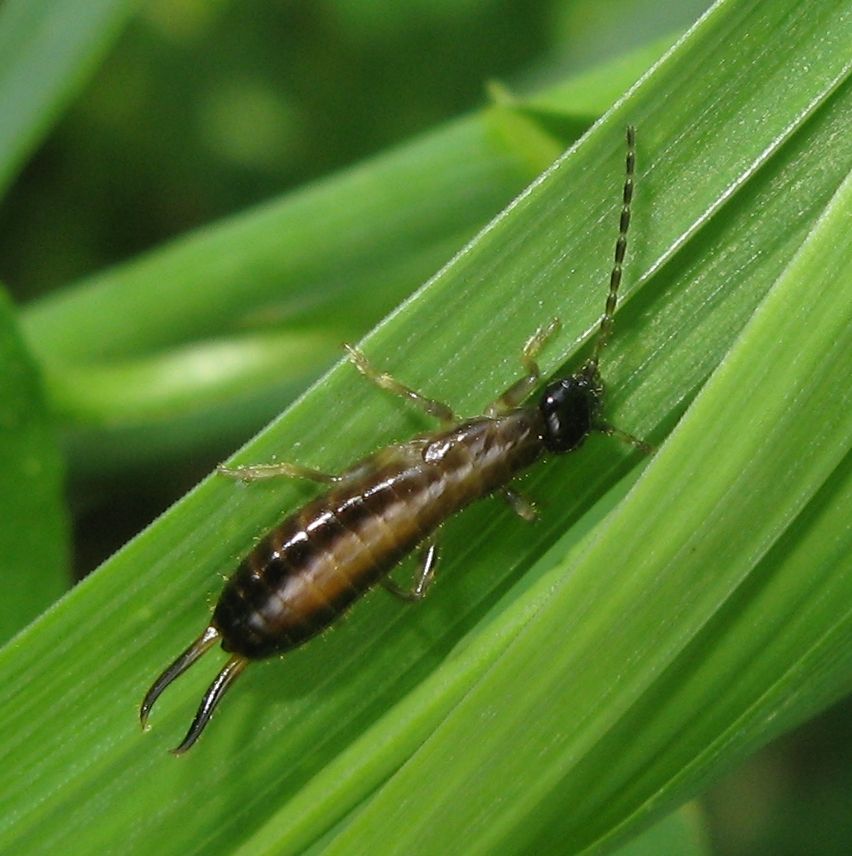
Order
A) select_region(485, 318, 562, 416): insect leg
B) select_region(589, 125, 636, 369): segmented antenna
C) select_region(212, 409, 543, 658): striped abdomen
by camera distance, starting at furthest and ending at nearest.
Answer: select_region(212, 409, 543, 658): striped abdomen → select_region(485, 318, 562, 416): insect leg → select_region(589, 125, 636, 369): segmented antenna

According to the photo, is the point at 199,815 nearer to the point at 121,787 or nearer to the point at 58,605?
the point at 121,787

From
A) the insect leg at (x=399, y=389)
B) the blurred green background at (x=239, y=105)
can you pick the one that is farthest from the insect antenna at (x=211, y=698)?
the blurred green background at (x=239, y=105)

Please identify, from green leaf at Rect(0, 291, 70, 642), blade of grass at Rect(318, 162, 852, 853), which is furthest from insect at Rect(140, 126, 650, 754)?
green leaf at Rect(0, 291, 70, 642)

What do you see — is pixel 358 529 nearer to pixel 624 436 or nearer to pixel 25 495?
pixel 624 436

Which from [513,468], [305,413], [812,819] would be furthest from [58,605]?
[812,819]

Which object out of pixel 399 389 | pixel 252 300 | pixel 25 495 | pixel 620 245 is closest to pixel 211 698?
pixel 399 389

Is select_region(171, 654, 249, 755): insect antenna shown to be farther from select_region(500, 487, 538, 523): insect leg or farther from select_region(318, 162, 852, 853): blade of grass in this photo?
select_region(500, 487, 538, 523): insect leg

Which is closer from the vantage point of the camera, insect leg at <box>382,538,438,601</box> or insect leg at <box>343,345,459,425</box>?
insect leg at <box>343,345,459,425</box>

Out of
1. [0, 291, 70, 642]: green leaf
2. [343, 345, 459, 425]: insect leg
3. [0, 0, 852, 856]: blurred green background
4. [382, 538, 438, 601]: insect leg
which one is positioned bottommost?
[382, 538, 438, 601]: insect leg
